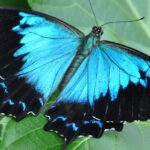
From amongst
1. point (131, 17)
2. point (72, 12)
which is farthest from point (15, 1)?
point (131, 17)

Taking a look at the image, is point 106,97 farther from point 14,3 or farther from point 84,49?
point 14,3

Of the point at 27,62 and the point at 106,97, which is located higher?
the point at 27,62

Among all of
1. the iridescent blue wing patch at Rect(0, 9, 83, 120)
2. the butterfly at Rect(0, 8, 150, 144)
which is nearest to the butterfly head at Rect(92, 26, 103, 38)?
the butterfly at Rect(0, 8, 150, 144)

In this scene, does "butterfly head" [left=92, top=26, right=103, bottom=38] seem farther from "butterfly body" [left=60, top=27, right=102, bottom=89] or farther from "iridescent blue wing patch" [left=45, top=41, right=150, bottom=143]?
"iridescent blue wing patch" [left=45, top=41, right=150, bottom=143]

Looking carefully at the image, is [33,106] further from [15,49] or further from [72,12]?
[72,12]

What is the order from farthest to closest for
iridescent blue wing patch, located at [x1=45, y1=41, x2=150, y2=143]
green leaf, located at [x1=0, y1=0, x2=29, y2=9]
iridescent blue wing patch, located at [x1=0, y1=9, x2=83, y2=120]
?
green leaf, located at [x1=0, y1=0, x2=29, y2=9], iridescent blue wing patch, located at [x1=0, y1=9, x2=83, y2=120], iridescent blue wing patch, located at [x1=45, y1=41, x2=150, y2=143]

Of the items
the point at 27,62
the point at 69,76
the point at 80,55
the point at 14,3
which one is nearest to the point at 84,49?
the point at 80,55

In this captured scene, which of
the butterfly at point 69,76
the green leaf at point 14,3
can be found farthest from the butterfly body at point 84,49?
the green leaf at point 14,3
